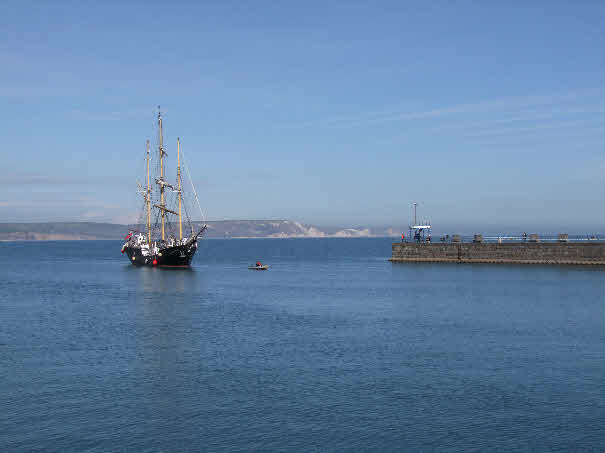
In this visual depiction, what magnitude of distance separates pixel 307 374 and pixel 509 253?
77.3 metres

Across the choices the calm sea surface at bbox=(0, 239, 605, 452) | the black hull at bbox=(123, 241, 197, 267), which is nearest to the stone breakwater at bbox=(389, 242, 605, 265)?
the calm sea surface at bbox=(0, 239, 605, 452)

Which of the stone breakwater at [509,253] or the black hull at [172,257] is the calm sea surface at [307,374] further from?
the black hull at [172,257]

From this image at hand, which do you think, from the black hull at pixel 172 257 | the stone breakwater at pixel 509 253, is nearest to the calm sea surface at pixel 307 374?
the stone breakwater at pixel 509 253

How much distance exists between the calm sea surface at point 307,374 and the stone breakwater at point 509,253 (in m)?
32.6

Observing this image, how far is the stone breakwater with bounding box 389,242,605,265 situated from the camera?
97.8 meters

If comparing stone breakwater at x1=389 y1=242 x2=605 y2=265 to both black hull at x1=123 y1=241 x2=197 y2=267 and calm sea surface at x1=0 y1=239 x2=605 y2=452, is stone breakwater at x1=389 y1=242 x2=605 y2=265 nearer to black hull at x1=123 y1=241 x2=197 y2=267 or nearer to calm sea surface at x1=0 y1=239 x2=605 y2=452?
calm sea surface at x1=0 y1=239 x2=605 y2=452

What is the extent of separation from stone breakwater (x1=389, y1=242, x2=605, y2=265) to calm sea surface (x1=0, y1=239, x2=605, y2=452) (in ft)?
107

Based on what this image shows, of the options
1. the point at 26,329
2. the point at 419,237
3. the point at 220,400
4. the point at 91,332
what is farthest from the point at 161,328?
the point at 419,237

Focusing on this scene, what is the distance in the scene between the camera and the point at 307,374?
33.4 metres

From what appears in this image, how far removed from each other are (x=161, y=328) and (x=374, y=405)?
24.8 metres

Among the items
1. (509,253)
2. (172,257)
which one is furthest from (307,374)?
(172,257)

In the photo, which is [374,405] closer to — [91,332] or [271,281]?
[91,332]

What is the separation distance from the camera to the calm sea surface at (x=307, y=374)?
80.9 ft

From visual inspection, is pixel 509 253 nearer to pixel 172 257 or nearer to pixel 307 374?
pixel 172 257
